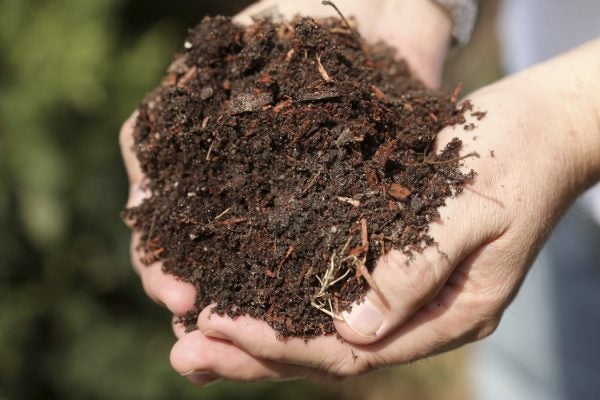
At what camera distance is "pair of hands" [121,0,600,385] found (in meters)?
1.54

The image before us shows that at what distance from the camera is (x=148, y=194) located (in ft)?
6.61

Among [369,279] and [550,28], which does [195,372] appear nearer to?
[369,279]

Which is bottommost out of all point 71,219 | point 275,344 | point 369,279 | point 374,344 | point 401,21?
point 71,219

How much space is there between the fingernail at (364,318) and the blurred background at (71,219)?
2117 millimetres

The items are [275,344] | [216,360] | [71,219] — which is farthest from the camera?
[71,219]

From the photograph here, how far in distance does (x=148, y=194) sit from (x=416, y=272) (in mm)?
994

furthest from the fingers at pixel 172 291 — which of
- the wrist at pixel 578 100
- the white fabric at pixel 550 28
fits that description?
the white fabric at pixel 550 28

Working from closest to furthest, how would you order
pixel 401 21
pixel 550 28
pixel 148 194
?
pixel 148 194 < pixel 401 21 < pixel 550 28

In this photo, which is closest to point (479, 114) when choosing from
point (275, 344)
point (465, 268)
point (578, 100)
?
point (578, 100)

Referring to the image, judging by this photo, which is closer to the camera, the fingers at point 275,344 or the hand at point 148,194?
Answer: the fingers at point 275,344

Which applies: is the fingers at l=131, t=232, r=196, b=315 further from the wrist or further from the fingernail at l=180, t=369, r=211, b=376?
the wrist

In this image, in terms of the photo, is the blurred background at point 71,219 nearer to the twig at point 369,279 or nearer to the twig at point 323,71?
the twig at point 323,71

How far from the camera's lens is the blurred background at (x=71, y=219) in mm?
3158

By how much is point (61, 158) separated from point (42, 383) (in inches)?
50.4
